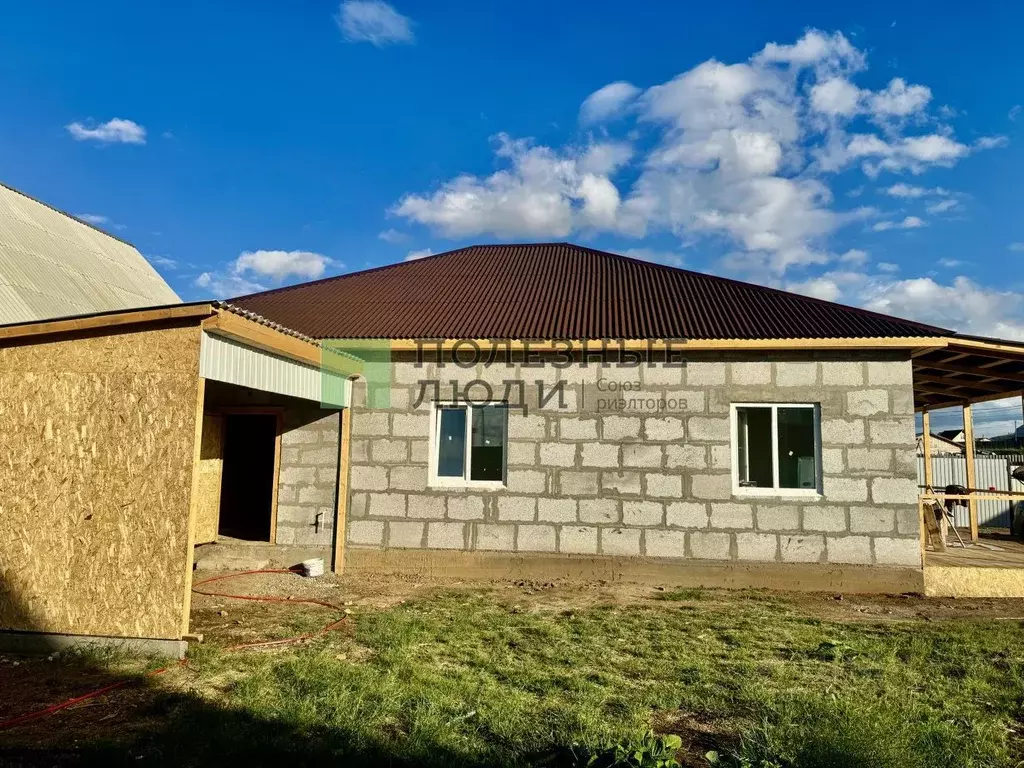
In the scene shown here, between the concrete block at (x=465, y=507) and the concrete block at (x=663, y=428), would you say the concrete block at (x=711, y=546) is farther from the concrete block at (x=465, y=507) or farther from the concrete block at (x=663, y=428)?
the concrete block at (x=465, y=507)

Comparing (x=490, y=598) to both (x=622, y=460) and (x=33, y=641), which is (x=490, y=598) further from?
(x=33, y=641)

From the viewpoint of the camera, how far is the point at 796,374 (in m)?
8.66

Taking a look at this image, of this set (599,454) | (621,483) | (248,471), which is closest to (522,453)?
(599,454)

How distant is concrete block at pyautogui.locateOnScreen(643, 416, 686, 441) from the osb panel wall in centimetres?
558

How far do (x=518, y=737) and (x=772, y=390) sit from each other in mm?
6190

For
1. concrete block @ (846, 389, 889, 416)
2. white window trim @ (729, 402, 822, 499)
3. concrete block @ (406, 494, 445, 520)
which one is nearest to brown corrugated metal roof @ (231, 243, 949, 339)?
concrete block @ (846, 389, 889, 416)

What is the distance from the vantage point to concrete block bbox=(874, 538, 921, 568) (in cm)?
831

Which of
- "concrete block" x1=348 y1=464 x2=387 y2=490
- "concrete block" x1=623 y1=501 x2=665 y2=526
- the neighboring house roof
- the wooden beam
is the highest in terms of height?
the neighboring house roof

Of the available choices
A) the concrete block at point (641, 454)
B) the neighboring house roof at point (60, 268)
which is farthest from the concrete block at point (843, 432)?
the neighboring house roof at point (60, 268)

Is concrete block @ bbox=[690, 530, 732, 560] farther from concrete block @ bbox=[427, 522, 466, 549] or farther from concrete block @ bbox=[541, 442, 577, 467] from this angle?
concrete block @ bbox=[427, 522, 466, 549]

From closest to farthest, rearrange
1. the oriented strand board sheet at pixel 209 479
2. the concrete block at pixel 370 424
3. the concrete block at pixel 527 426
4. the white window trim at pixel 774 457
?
the white window trim at pixel 774 457, the concrete block at pixel 527 426, the concrete block at pixel 370 424, the oriented strand board sheet at pixel 209 479

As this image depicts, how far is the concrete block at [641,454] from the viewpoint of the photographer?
8.72m

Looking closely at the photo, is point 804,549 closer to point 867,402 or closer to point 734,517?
point 734,517

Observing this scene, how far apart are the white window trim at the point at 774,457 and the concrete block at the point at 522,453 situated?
8.64 ft
